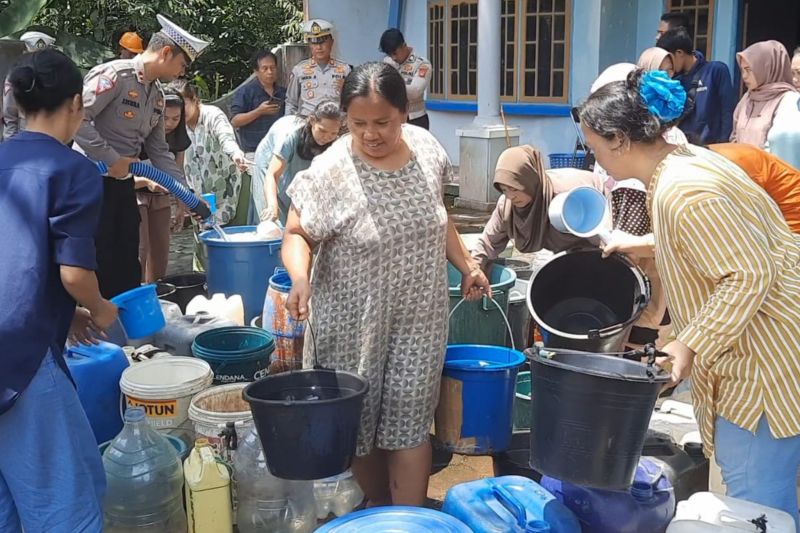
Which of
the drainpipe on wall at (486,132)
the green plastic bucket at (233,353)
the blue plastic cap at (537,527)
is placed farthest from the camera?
the drainpipe on wall at (486,132)

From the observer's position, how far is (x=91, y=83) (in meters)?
4.44

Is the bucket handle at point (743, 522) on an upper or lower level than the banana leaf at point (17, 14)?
lower

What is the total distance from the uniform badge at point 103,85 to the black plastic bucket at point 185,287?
49.8 inches

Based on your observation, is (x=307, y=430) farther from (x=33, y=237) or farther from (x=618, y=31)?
(x=618, y=31)

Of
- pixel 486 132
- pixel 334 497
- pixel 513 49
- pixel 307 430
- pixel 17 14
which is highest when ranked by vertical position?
pixel 17 14

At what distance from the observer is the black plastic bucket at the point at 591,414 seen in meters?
2.17

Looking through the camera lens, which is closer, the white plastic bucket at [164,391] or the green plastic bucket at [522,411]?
the white plastic bucket at [164,391]

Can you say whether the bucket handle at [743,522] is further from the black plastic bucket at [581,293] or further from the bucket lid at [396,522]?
the black plastic bucket at [581,293]

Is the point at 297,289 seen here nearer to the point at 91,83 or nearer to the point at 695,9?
the point at 91,83

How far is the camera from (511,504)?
2496mm

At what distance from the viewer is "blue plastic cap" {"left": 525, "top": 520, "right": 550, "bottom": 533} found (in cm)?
237

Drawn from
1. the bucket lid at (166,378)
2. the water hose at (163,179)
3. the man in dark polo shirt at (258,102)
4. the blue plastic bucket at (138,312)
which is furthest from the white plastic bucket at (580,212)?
the man in dark polo shirt at (258,102)

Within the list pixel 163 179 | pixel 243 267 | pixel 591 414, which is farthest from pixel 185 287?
pixel 591 414

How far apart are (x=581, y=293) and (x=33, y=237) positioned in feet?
7.64
